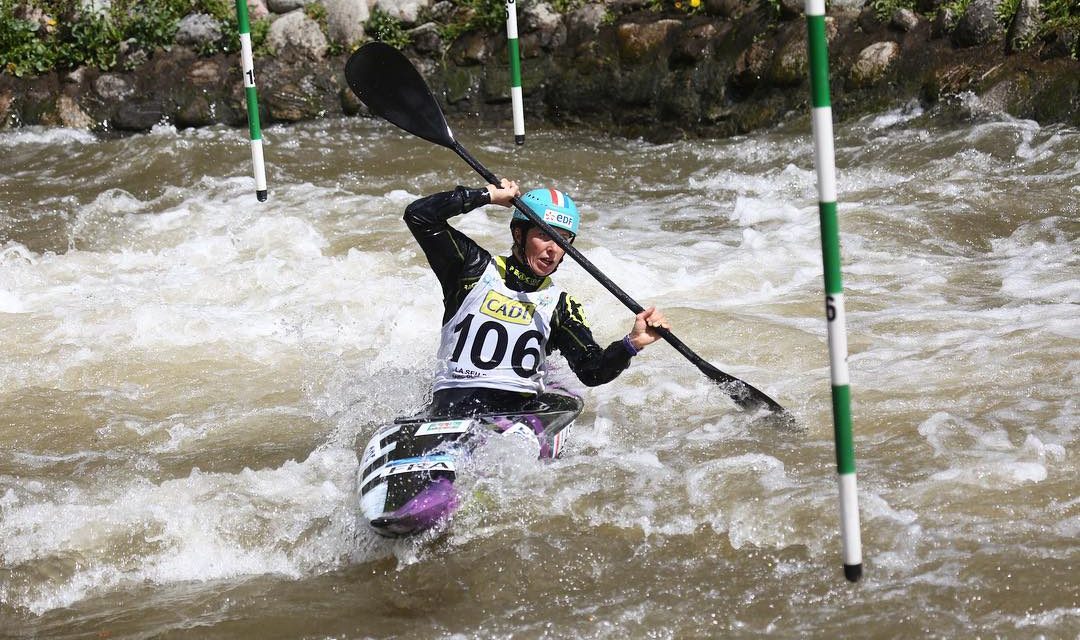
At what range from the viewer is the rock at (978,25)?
8516mm

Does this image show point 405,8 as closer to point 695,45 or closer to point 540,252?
point 695,45

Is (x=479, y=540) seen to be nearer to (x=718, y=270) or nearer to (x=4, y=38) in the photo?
(x=718, y=270)

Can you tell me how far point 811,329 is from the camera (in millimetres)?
5562

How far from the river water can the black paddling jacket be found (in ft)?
1.17

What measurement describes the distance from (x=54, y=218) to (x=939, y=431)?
6454 millimetres

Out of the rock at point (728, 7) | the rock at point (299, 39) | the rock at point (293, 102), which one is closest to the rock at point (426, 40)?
the rock at point (299, 39)

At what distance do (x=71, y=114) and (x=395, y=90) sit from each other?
7108mm

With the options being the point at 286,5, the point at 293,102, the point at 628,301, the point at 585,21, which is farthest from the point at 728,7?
the point at 628,301

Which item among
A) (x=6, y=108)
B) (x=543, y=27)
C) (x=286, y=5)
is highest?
(x=286, y=5)

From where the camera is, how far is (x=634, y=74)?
10.2 m

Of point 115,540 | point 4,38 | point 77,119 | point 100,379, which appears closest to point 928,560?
point 115,540

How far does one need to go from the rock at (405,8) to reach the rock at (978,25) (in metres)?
5.15

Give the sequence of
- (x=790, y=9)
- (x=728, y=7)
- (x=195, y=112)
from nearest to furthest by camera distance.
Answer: (x=790, y=9), (x=728, y=7), (x=195, y=112)

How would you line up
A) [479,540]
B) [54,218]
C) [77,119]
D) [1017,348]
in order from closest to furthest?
[479,540], [1017,348], [54,218], [77,119]
